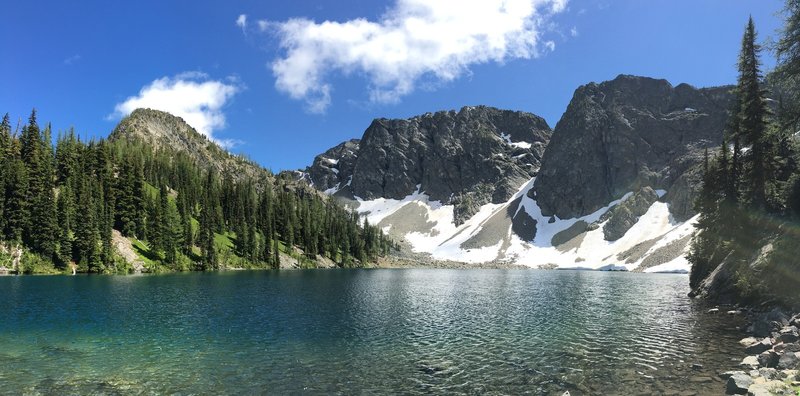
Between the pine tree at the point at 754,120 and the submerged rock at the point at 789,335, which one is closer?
the submerged rock at the point at 789,335

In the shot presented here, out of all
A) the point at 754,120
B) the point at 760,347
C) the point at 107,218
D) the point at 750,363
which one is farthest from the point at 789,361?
the point at 107,218

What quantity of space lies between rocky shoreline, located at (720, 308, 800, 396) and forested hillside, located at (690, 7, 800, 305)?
627cm

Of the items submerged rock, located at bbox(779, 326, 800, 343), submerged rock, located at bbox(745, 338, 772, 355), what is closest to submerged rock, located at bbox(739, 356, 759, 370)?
Answer: submerged rock, located at bbox(745, 338, 772, 355)

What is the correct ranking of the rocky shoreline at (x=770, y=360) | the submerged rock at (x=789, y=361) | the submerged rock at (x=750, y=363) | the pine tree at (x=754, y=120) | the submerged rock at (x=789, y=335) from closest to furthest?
the rocky shoreline at (x=770, y=360)
the submerged rock at (x=789, y=361)
the submerged rock at (x=750, y=363)
the submerged rock at (x=789, y=335)
the pine tree at (x=754, y=120)

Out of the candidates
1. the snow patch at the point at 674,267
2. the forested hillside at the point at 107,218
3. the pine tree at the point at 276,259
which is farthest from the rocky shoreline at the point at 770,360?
the snow patch at the point at 674,267

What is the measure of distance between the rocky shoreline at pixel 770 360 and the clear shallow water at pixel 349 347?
109 centimetres

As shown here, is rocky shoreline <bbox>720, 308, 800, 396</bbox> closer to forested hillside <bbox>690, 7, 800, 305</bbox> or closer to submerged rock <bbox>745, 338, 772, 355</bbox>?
submerged rock <bbox>745, 338, 772, 355</bbox>

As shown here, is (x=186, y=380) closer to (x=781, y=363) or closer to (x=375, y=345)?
(x=375, y=345)

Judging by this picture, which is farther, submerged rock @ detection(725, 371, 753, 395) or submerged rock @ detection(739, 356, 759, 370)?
submerged rock @ detection(739, 356, 759, 370)

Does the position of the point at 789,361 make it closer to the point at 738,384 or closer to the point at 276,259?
the point at 738,384

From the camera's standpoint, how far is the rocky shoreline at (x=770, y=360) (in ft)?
65.5

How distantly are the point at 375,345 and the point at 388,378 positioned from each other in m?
8.79

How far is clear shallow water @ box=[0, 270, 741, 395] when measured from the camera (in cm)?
2373

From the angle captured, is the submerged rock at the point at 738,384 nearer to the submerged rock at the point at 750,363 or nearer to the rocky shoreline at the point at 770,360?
the rocky shoreline at the point at 770,360
